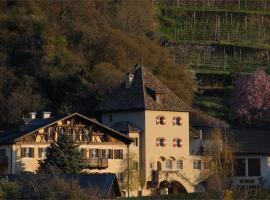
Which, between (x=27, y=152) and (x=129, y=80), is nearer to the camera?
(x=27, y=152)

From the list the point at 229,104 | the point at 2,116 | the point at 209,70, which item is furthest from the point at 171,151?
the point at 209,70

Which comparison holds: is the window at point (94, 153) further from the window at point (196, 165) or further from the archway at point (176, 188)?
the window at point (196, 165)

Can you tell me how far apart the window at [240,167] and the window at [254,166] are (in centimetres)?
56

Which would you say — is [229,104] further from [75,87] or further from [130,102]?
[130,102]

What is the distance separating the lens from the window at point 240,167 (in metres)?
95.4

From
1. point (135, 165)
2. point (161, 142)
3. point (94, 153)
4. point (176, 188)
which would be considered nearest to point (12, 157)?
point (94, 153)

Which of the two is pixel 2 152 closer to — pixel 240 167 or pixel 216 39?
pixel 240 167

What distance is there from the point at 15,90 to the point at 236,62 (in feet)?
114

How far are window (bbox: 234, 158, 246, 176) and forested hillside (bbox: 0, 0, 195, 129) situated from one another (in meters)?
14.7

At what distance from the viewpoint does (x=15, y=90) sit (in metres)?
106

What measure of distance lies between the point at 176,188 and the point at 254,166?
8487mm

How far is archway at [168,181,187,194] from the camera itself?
92125 mm

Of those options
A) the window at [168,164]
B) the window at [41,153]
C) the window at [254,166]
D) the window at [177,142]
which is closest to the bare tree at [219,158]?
the window at [254,166]

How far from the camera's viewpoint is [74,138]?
85.8 m
